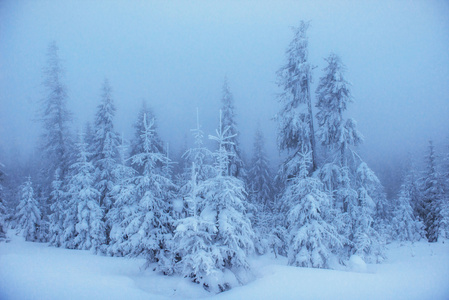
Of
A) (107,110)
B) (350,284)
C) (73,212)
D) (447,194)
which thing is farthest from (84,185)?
(447,194)

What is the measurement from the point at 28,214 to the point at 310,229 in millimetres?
27566

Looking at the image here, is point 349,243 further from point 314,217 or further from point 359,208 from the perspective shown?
point 314,217

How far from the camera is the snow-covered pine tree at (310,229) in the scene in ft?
34.2

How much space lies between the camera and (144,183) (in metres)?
11.3

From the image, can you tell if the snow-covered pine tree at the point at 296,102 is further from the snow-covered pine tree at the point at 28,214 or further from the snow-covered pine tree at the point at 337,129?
the snow-covered pine tree at the point at 28,214

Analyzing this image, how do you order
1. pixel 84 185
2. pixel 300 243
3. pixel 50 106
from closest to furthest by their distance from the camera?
pixel 300 243 < pixel 84 185 < pixel 50 106

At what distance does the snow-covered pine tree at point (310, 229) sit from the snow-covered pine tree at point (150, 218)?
6.08 m

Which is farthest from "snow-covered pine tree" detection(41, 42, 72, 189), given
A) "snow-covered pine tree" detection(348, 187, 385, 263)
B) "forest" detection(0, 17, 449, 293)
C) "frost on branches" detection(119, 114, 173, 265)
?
"snow-covered pine tree" detection(348, 187, 385, 263)

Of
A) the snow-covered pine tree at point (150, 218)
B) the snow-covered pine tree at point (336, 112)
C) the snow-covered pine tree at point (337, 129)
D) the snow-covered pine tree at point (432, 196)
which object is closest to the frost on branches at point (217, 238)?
the snow-covered pine tree at point (150, 218)

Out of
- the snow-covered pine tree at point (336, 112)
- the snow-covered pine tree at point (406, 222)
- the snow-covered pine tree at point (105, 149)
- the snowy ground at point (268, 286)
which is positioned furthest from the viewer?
the snow-covered pine tree at point (406, 222)

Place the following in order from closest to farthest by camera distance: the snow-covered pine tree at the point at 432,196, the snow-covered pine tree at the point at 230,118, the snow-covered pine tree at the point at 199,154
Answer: the snow-covered pine tree at the point at 199,154
the snow-covered pine tree at the point at 230,118
the snow-covered pine tree at the point at 432,196

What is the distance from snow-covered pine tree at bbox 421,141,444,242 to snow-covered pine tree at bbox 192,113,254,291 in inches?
1034

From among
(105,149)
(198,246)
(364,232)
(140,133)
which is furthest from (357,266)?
(105,149)

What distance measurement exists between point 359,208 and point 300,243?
565 centimetres
